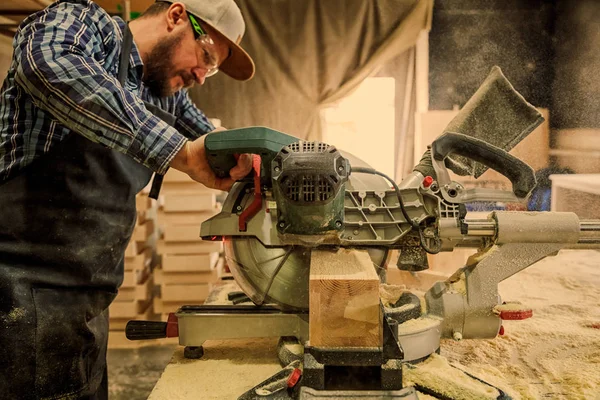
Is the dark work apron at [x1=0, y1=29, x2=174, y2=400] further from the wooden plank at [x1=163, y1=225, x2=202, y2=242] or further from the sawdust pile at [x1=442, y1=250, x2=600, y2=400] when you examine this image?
the wooden plank at [x1=163, y1=225, x2=202, y2=242]

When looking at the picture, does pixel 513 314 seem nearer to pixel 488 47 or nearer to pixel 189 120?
pixel 189 120

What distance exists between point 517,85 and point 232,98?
5.23 ft

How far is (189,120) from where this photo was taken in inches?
65.4

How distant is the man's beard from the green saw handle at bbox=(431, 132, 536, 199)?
0.76 m

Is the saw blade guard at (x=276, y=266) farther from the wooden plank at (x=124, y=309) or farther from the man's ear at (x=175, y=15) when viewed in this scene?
the wooden plank at (x=124, y=309)

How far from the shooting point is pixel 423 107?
9.01 ft

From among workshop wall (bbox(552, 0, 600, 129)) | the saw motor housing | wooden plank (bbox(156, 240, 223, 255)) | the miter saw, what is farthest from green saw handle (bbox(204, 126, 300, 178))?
wooden plank (bbox(156, 240, 223, 255))

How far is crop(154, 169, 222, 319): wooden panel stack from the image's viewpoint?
254 centimetres

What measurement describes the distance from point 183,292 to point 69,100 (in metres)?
1.84

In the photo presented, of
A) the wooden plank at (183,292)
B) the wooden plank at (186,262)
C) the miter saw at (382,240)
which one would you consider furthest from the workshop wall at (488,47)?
the wooden plank at (183,292)

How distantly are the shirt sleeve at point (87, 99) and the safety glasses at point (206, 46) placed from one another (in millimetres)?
405

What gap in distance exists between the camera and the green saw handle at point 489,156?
1135mm

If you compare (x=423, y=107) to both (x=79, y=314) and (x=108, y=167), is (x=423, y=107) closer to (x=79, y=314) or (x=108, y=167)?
(x=108, y=167)

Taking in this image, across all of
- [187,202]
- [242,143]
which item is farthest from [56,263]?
[187,202]
